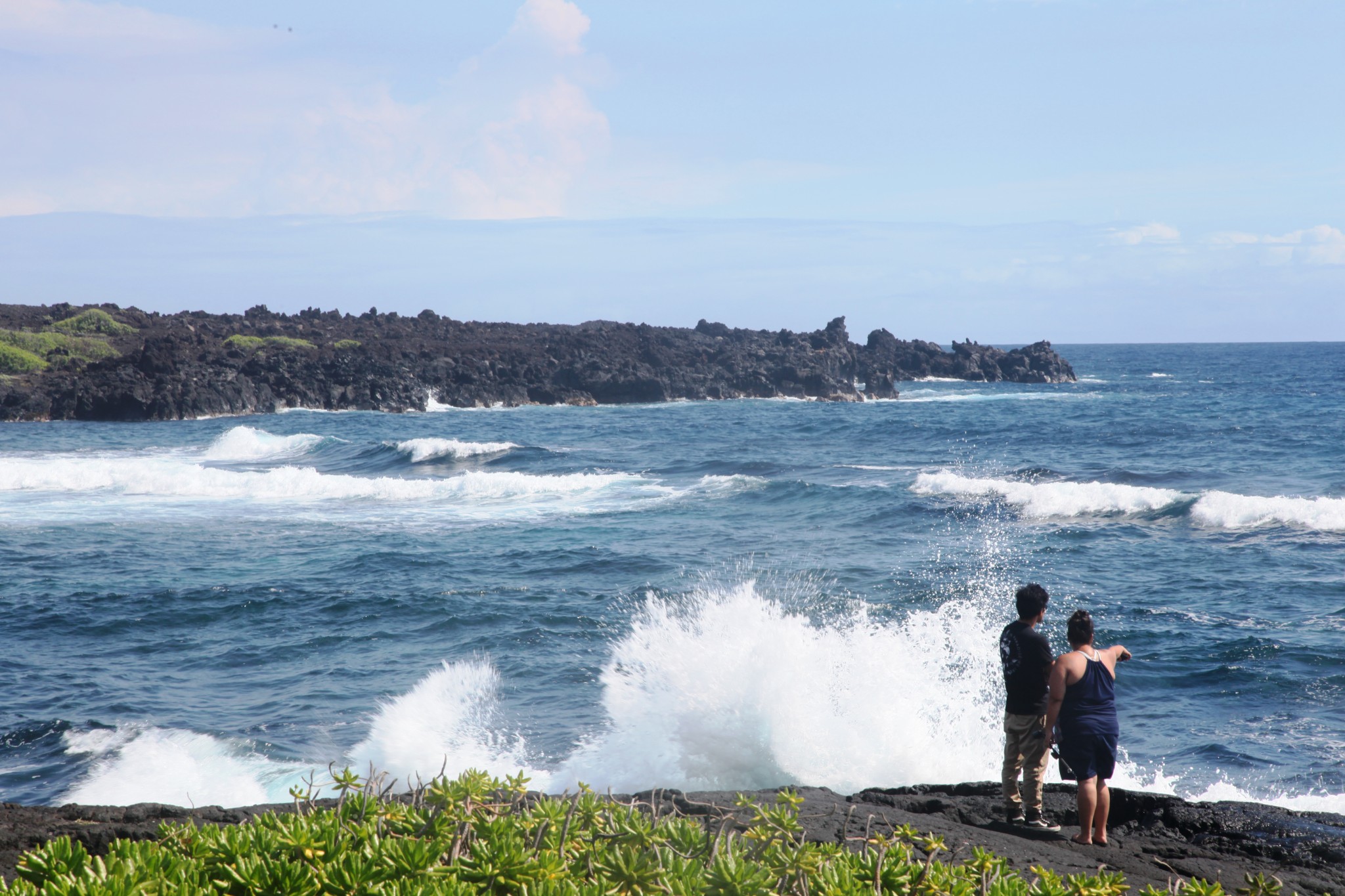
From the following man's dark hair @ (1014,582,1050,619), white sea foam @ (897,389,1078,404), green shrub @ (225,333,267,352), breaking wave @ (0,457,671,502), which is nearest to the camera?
man's dark hair @ (1014,582,1050,619)

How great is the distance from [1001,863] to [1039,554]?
14.7m

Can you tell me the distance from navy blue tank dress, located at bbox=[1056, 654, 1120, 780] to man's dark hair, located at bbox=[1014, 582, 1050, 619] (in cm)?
41

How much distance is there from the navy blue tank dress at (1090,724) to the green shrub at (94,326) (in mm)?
78875

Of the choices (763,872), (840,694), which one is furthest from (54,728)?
(763,872)

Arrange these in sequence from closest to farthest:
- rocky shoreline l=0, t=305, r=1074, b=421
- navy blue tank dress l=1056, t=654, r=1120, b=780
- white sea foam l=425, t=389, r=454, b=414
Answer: navy blue tank dress l=1056, t=654, r=1120, b=780
rocky shoreline l=0, t=305, r=1074, b=421
white sea foam l=425, t=389, r=454, b=414

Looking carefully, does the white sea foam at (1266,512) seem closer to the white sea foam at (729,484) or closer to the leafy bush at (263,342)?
the white sea foam at (729,484)

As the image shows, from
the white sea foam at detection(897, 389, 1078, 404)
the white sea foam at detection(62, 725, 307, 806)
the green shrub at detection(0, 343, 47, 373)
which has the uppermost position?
the green shrub at detection(0, 343, 47, 373)

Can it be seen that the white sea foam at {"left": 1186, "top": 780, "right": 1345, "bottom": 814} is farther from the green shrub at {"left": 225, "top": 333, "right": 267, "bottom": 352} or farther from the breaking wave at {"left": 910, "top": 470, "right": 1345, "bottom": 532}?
the green shrub at {"left": 225, "top": 333, "right": 267, "bottom": 352}

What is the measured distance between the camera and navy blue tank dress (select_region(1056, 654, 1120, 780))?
562cm

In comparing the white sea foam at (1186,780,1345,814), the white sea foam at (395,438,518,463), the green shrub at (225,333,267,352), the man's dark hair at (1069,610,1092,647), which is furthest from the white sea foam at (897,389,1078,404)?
the man's dark hair at (1069,610,1092,647)

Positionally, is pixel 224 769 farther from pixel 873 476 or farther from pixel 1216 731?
pixel 873 476

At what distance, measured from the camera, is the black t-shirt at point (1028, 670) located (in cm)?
588

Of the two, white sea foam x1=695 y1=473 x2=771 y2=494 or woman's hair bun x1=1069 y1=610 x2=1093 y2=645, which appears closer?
woman's hair bun x1=1069 y1=610 x2=1093 y2=645

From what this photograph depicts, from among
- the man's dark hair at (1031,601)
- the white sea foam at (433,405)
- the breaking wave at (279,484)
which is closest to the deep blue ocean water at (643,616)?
the breaking wave at (279,484)
